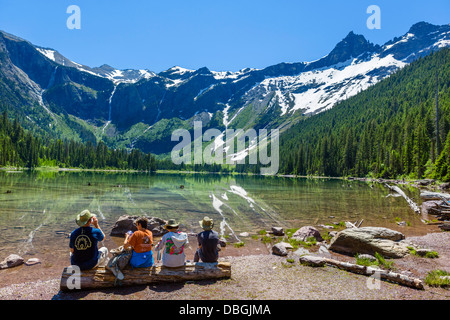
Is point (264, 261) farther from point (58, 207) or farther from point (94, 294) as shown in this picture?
point (58, 207)

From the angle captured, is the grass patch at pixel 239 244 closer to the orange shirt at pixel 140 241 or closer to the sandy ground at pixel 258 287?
the sandy ground at pixel 258 287

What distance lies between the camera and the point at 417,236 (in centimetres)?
1883

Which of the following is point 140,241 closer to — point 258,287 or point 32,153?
point 258,287

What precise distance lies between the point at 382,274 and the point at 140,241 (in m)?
9.48

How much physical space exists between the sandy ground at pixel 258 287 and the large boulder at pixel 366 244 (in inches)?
41.4

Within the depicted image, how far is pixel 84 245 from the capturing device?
30.3 feet

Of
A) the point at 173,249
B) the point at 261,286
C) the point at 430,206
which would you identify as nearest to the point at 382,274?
the point at 261,286

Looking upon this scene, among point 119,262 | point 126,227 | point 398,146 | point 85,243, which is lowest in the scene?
point 126,227

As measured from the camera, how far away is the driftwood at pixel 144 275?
29.3 feet

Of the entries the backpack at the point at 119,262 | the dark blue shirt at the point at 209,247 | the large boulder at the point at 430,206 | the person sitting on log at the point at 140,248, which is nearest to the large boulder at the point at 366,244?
the dark blue shirt at the point at 209,247

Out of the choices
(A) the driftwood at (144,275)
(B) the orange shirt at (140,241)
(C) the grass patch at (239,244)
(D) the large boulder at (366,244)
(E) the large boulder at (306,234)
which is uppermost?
(B) the orange shirt at (140,241)
